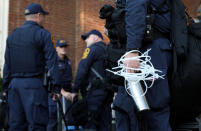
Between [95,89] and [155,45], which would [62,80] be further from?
[155,45]

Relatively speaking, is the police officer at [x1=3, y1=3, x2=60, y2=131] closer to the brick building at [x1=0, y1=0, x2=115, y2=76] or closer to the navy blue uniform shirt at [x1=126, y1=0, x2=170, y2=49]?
the navy blue uniform shirt at [x1=126, y1=0, x2=170, y2=49]

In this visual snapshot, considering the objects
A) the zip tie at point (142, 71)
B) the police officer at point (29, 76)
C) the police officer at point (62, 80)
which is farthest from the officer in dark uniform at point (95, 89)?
the zip tie at point (142, 71)

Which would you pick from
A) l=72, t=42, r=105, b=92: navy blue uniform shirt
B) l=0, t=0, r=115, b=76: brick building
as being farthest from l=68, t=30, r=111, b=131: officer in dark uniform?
l=0, t=0, r=115, b=76: brick building

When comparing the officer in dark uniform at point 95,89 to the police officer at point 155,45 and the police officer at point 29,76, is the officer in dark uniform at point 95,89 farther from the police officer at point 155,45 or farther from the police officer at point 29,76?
the police officer at point 155,45

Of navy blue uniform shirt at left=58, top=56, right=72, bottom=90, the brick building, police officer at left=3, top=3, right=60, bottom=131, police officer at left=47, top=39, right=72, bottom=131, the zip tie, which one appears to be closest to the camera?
the zip tie

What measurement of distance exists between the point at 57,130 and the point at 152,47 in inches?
156

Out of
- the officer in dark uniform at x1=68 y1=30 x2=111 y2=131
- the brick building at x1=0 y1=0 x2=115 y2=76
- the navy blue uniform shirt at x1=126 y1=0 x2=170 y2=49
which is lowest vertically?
the officer in dark uniform at x1=68 y1=30 x2=111 y2=131

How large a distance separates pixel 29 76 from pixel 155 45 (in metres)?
2.17

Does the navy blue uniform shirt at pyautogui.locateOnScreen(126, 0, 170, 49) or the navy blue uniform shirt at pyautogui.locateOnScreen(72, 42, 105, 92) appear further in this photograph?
the navy blue uniform shirt at pyautogui.locateOnScreen(72, 42, 105, 92)

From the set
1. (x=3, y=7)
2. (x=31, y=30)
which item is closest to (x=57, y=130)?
(x=31, y=30)

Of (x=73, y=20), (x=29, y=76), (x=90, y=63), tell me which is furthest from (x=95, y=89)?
(x=73, y=20)

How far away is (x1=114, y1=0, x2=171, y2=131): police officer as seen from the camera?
236cm

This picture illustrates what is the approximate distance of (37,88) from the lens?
4059mm

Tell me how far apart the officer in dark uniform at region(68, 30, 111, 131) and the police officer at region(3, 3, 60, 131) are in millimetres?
843
